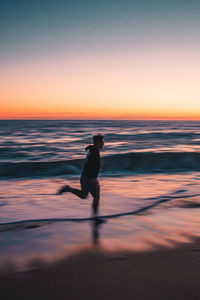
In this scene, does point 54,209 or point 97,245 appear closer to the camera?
point 97,245

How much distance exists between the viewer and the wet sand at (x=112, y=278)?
2893 mm

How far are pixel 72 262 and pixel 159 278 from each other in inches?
44.0

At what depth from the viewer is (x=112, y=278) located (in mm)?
3203

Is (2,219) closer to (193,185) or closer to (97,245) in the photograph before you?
(97,245)

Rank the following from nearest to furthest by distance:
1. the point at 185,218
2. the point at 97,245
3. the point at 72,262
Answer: the point at 72,262, the point at 97,245, the point at 185,218

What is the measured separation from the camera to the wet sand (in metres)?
2.89

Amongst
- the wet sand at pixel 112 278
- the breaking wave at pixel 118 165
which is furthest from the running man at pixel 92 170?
the breaking wave at pixel 118 165

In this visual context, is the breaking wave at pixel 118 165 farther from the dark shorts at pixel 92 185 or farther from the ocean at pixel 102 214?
the dark shorts at pixel 92 185

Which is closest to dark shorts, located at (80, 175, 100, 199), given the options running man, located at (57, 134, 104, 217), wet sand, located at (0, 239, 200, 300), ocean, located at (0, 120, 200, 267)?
running man, located at (57, 134, 104, 217)

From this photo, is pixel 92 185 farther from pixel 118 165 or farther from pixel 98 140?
pixel 118 165

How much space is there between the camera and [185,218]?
5.48m

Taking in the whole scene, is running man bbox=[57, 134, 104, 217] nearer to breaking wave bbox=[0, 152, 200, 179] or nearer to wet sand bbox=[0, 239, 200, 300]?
wet sand bbox=[0, 239, 200, 300]

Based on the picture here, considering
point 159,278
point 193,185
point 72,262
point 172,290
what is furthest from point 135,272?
point 193,185

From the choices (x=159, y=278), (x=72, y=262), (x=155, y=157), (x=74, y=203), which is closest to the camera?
(x=159, y=278)
